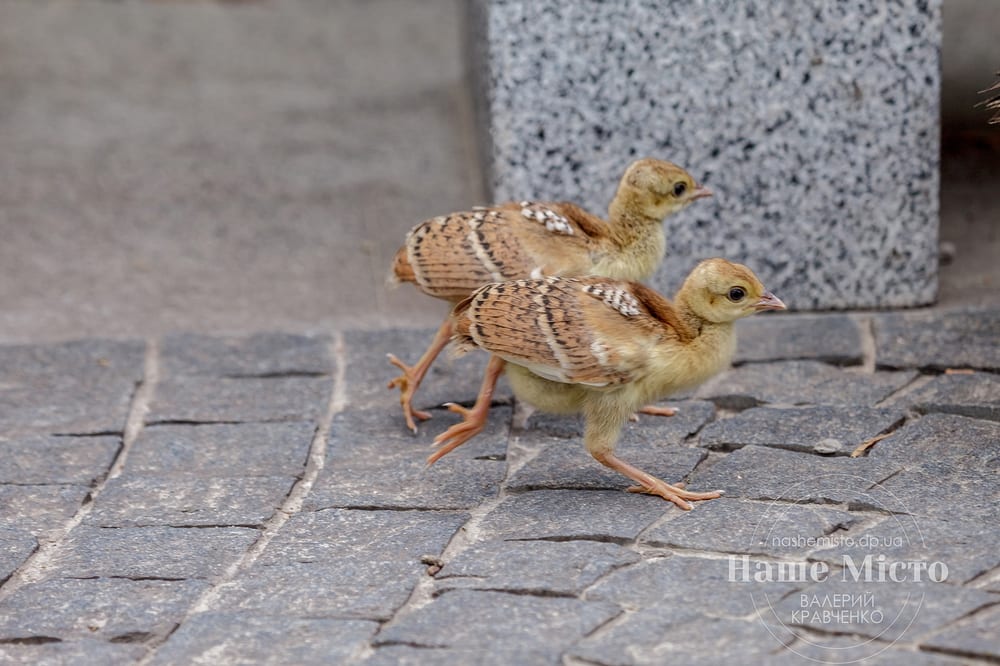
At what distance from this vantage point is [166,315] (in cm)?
621

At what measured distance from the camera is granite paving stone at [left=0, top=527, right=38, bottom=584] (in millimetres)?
4086

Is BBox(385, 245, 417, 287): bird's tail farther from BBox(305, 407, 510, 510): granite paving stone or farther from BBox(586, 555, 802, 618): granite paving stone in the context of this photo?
BBox(586, 555, 802, 618): granite paving stone

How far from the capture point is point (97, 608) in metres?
3.84

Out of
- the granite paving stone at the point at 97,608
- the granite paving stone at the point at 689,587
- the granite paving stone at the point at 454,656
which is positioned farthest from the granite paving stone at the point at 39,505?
the granite paving stone at the point at 689,587

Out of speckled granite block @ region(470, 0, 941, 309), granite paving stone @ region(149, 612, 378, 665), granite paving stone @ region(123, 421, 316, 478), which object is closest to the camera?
granite paving stone @ region(149, 612, 378, 665)

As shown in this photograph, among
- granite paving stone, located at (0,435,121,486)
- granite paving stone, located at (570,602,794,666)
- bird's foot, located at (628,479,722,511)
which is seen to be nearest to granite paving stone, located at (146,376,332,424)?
granite paving stone, located at (0,435,121,486)

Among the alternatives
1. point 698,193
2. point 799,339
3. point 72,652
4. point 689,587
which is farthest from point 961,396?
point 72,652

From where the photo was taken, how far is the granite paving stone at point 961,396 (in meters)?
4.89

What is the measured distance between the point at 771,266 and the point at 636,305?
6.14ft

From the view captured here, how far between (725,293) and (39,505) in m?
2.38

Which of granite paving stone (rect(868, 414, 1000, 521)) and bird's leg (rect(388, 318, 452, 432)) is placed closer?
granite paving stone (rect(868, 414, 1000, 521))

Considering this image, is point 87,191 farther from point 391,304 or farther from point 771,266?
point 771,266

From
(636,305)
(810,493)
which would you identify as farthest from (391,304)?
(810,493)

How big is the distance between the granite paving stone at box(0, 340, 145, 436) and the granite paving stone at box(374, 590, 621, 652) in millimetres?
1924
